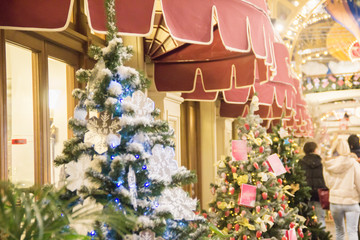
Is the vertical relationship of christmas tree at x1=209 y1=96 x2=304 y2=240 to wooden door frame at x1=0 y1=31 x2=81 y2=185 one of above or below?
below

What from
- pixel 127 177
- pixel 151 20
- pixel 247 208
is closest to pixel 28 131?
pixel 151 20

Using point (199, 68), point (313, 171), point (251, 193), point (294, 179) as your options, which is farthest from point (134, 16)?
point (313, 171)

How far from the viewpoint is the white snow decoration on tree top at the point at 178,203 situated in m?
3.01

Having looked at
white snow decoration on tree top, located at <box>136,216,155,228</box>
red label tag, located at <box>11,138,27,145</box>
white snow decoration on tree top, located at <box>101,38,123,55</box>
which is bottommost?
white snow decoration on tree top, located at <box>136,216,155,228</box>

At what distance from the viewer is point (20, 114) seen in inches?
165

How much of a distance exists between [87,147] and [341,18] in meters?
18.2

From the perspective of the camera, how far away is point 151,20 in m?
3.55

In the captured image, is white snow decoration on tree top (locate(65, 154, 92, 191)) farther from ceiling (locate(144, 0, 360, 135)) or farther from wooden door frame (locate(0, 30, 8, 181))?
ceiling (locate(144, 0, 360, 135))

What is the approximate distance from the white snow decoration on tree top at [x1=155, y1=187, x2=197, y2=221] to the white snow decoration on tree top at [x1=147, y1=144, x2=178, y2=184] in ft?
0.32

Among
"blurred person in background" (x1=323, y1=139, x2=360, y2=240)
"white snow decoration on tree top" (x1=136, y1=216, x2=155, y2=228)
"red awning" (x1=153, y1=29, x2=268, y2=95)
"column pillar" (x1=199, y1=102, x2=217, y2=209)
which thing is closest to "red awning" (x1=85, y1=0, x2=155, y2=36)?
"white snow decoration on tree top" (x1=136, y1=216, x2=155, y2=228)

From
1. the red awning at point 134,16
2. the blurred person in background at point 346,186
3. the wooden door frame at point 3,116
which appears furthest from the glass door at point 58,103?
the blurred person in background at point 346,186

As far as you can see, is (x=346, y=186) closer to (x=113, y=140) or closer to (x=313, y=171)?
(x=313, y=171)

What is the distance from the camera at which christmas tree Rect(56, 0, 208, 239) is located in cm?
281

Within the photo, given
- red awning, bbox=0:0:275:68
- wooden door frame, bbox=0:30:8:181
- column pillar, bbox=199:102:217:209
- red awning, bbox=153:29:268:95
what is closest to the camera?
red awning, bbox=0:0:275:68
